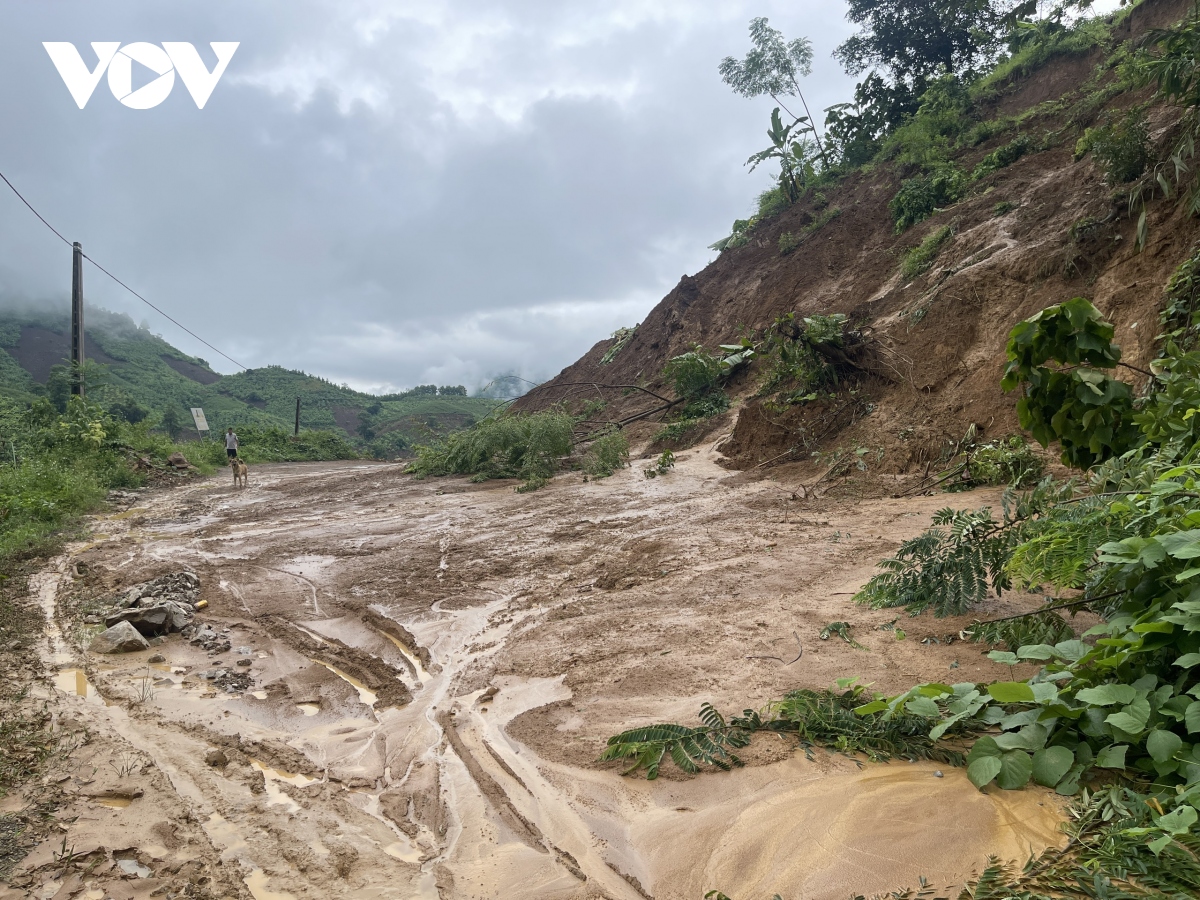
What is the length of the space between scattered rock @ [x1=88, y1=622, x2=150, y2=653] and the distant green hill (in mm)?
33220

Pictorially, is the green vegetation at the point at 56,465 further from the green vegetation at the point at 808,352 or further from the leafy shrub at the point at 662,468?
the green vegetation at the point at 808,352

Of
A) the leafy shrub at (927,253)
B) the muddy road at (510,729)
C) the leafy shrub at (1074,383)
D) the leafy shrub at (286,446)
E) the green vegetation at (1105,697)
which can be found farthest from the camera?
the leafy shrub at (286,446)

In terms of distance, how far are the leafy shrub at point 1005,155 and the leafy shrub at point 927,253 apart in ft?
8.98

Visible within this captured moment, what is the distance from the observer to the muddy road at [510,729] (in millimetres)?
2082

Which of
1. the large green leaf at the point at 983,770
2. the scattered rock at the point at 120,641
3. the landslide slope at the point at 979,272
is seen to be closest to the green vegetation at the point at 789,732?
the large green leaf at the point at 983,770

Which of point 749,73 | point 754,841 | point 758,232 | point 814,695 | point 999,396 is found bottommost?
point 754,841

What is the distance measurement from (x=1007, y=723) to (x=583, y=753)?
1655 mm

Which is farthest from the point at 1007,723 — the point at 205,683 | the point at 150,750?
the point at 205,683

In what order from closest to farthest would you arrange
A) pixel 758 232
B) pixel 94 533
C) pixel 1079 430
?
pixel 1079 430
pixel 94 533
pixel 758 232

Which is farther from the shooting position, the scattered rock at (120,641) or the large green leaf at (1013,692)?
the scattered rock at (120,641)

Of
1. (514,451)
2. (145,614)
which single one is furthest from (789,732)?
(514,451)

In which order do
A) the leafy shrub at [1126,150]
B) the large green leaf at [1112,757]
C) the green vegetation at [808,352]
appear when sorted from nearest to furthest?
1. the large green leaf at [1112,757]
2. the leafy shrub at [1126,150]
3. the green vegetation at [808,352]

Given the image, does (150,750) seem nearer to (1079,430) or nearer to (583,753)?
(583,753)

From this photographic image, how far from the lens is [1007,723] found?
2.06 meters
